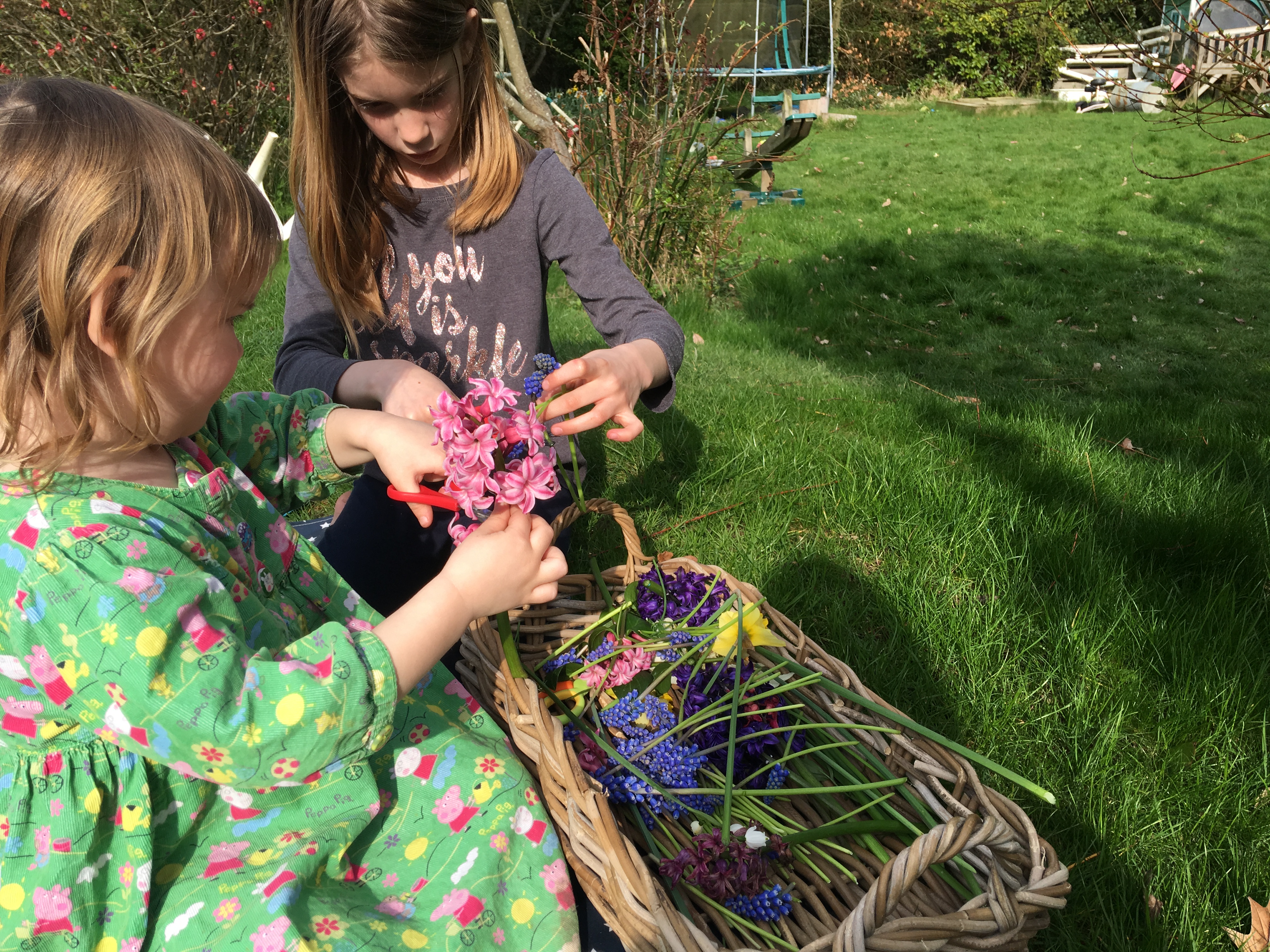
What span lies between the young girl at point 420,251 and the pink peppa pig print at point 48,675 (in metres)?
A: 0.84

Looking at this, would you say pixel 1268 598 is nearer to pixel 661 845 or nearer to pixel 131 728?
pixel 661 845

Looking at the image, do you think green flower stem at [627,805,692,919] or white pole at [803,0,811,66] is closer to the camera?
green flower stem at [627,805,692,919]

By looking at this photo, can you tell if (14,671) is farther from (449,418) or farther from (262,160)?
(262,160)

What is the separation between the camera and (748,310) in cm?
533

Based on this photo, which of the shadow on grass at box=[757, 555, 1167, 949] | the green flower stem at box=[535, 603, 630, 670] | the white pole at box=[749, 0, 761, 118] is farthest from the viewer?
the white pole at box=[749, 0, 761, 118]

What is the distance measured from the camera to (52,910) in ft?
3.63

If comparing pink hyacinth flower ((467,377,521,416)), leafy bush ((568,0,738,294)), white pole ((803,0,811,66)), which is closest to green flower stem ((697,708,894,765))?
pink hyacinth flower ((467,377,521,416))

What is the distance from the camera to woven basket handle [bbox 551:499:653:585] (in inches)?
68.2

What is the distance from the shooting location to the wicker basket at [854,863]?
1130 millimetres

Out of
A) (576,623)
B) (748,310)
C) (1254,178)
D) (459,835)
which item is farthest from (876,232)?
(459,835)

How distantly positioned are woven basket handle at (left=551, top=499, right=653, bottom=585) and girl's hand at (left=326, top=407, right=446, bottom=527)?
0.88 ft

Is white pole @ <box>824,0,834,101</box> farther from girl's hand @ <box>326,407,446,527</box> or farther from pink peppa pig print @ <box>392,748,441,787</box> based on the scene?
pink peppa pig print @ <box>392,748,441,787</box>

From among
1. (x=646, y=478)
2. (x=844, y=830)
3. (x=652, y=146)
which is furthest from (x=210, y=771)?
(x=652, y=146)

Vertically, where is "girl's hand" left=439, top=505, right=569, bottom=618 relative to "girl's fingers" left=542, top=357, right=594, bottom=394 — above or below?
below
